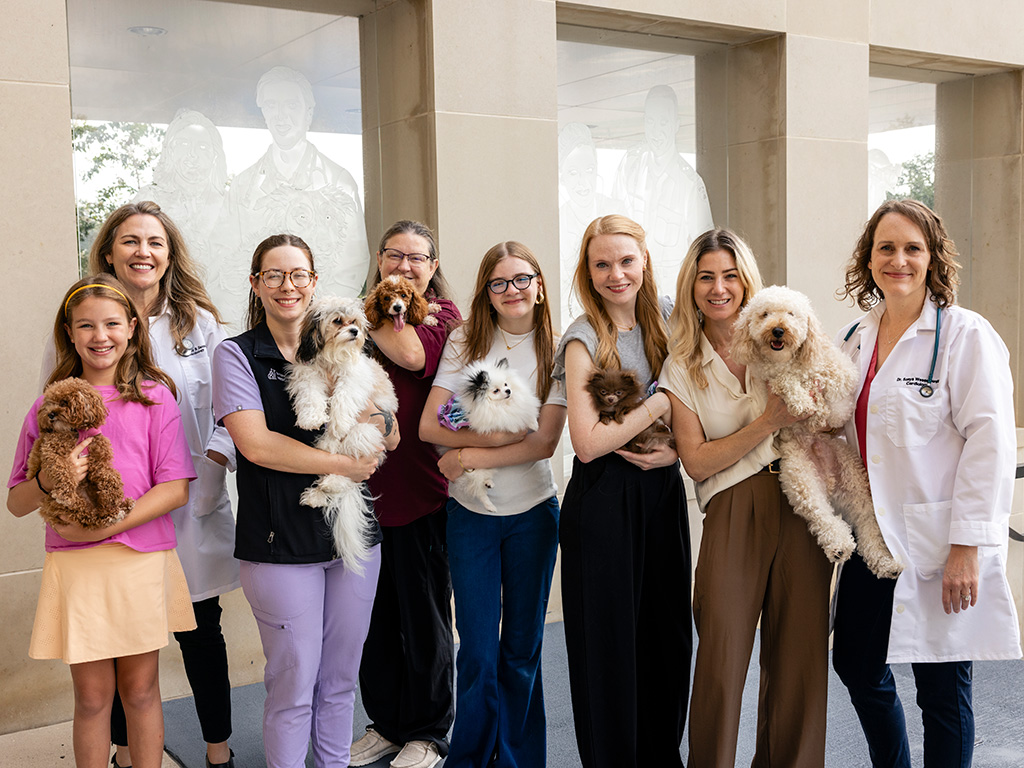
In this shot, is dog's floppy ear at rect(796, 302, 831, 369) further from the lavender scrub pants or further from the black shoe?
the black shoe

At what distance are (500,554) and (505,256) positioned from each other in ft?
3.32

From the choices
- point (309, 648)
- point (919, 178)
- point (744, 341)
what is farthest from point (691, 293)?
point (919, 178)

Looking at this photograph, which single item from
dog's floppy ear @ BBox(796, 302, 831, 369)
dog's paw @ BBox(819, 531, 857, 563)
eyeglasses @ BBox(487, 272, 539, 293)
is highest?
eyeglasses @ BBox(487, 272, 539, 293)

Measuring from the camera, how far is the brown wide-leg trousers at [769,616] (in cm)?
278

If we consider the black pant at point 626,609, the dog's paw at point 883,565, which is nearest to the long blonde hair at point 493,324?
the black pant at point 626,609

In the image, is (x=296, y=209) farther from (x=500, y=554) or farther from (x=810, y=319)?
(x=810, y=319)

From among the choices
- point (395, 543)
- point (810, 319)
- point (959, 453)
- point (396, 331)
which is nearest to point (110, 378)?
point (396, 331)

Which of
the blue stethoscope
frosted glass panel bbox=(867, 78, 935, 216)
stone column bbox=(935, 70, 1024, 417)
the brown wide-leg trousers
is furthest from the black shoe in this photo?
stone column bbox=(935, 70, 1024, 417)

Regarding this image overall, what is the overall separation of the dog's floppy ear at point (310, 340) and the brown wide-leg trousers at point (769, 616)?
53.8 inches

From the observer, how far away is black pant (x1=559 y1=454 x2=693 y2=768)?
2848mm

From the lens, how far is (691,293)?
9.61ft

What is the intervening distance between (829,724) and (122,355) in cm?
316

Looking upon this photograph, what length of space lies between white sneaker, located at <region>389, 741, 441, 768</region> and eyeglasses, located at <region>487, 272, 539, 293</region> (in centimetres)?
175

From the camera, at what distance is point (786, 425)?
9.07ft
